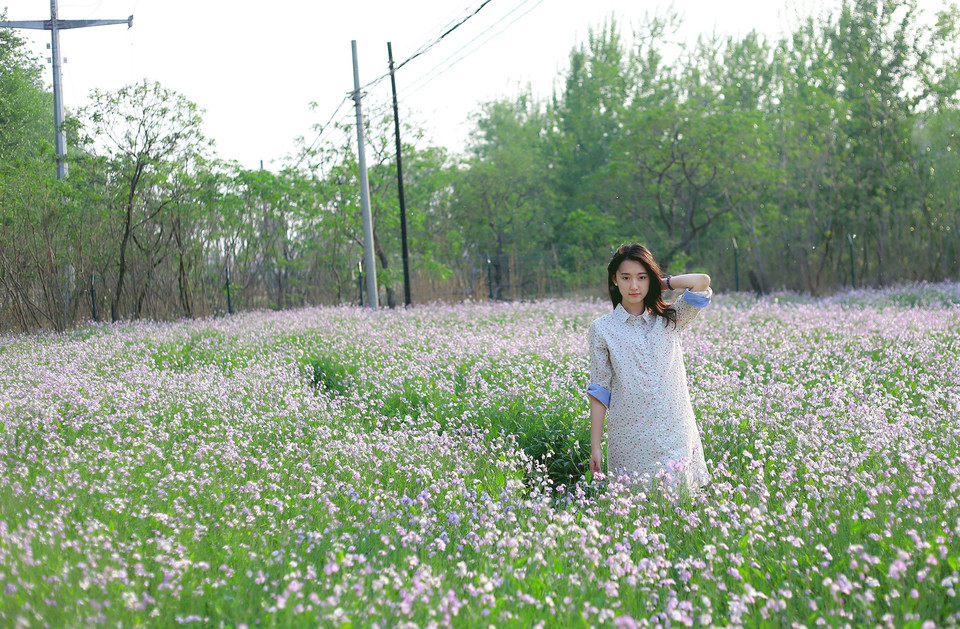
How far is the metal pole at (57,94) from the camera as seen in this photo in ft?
65.4

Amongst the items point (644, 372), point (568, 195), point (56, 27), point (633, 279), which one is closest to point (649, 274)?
point (633, 279)

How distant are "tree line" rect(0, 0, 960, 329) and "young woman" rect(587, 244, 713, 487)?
1678cm

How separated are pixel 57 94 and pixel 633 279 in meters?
23.0

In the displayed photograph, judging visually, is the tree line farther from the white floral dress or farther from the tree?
the white floral dress

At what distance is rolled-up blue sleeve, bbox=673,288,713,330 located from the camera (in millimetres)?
4180

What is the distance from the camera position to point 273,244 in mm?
24453

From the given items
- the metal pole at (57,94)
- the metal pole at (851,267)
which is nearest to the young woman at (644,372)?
the metal pole at (851,267)

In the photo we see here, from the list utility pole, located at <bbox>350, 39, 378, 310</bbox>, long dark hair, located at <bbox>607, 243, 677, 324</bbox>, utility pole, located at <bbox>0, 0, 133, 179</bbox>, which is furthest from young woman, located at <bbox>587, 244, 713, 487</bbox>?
utility pole, located at <bbox>0, 0, 133, 179</bbox>

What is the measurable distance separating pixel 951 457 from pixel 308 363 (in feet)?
24.8

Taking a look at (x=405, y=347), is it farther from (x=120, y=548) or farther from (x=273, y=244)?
(x=273, y=244)

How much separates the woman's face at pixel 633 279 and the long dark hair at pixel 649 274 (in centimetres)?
2

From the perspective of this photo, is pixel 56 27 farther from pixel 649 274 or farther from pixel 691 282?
pixel 691 282

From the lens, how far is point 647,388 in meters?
4.27

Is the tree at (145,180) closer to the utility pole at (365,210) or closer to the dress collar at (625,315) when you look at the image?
the utility pole at (365,210)
